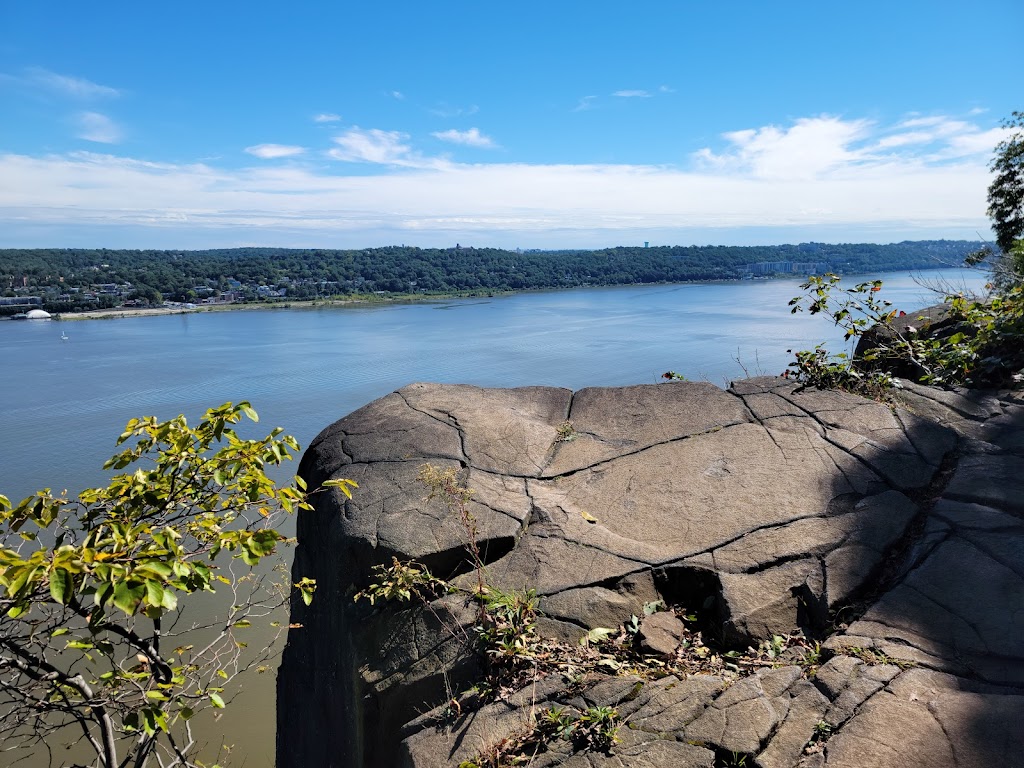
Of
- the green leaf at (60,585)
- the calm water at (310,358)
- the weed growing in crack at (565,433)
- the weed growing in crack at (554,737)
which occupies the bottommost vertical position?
the calm water at (310,358)

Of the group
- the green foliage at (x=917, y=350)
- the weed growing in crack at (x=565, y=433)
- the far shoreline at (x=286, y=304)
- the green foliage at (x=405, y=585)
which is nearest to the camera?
the green foliage at (x=405, y=585)

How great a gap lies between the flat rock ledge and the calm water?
3352mm

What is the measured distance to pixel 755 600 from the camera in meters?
2.90

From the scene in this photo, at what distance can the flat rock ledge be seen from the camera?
2.21 metres

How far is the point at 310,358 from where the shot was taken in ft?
104

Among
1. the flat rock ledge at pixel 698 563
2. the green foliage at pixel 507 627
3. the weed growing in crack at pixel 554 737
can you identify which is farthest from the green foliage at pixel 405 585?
the weed growing in crack at pixel 554 737

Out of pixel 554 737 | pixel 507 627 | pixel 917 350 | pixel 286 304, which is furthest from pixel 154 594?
pixel 286 304

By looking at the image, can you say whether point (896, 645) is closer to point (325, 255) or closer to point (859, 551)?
point (859, 551)

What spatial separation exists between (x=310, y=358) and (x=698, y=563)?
30172 millimetres

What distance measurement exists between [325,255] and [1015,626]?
243 ft

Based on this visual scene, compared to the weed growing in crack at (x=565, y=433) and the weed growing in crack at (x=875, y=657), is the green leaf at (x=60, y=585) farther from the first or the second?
the weed growing in crack at (x=565, y=433)

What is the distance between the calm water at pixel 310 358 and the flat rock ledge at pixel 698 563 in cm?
335

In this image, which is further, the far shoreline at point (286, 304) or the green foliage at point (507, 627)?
the far shoreline at point (286, 304)

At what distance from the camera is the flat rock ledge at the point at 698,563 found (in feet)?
7.25
